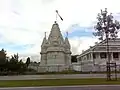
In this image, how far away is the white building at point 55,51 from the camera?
Result: 95.2 m

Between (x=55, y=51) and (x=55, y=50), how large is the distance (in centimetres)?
47

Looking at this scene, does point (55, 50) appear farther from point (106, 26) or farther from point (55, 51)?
point (106, 26)

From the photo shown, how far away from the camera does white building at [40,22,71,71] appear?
9521 centimetres

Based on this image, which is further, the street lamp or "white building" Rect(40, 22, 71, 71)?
"white building" Rect(40, 22, 71, 71)

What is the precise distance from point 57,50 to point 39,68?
936 centimetres

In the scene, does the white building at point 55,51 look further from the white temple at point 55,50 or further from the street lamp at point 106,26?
the street lamp at point 106,26

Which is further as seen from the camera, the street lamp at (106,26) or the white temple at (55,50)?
the white temple at (55,50)

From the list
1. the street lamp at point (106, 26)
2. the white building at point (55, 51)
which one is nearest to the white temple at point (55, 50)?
the white building at point (55, 51)

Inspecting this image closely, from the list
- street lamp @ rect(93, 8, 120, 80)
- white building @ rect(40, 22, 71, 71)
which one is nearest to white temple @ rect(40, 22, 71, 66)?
white building @ rect(40, 22, 71, 71)

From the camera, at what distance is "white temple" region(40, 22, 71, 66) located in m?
95.6

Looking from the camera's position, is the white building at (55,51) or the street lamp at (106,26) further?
the white building at (55,51)

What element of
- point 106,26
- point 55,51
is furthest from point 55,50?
point 106,26

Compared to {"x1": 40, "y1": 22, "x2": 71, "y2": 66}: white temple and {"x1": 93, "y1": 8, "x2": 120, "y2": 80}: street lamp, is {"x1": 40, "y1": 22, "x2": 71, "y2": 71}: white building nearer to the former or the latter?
{"x1": 40, "y1": 22, "x2": 71, "y2": 66}: white temple

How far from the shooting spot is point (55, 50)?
96.4 m
